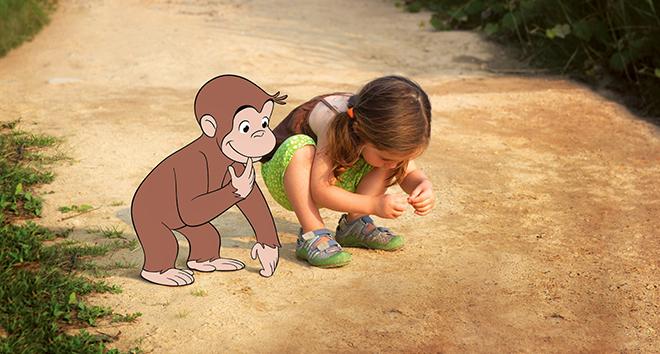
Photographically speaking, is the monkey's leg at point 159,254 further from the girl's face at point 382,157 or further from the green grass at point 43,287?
the girl's face at point 382,157


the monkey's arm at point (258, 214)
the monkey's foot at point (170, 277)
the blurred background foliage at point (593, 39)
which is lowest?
the blurred background foliage at point (593, 39)

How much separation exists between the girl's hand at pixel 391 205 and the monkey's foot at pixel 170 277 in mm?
842

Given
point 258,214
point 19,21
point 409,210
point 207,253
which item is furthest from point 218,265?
point 19,21

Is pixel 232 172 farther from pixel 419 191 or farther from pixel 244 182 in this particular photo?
pixel 419 191

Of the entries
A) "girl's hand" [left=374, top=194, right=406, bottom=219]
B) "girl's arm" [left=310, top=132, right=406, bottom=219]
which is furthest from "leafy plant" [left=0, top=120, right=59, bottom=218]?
"girl's hand" [left=374, top=194, right=406, bottom=219]

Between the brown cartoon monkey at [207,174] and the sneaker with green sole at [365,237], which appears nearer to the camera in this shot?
the brown cartoon monkey at [207,174]

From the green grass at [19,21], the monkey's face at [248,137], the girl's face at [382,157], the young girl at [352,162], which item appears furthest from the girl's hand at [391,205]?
the green grass at [19,21]

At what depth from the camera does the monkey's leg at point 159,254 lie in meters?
2.21

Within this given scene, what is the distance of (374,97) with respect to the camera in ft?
7.84

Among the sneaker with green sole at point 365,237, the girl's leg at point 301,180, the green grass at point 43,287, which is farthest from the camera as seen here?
the sneaker with green sole at point 365,237

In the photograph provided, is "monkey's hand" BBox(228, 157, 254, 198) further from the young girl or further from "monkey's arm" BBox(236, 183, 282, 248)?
the young girl

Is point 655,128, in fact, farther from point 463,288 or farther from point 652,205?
point 463,288

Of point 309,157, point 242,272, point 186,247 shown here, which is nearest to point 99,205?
point 186,247

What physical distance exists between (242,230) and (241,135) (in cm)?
99
